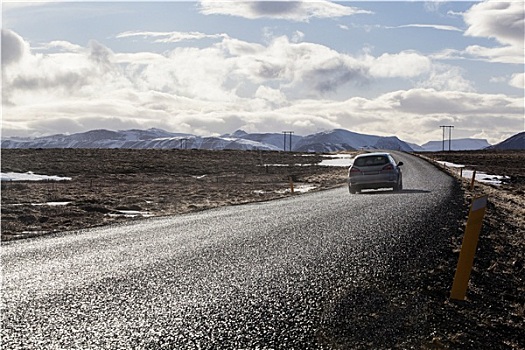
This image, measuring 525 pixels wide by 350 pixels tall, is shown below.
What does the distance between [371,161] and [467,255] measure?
1763 cm

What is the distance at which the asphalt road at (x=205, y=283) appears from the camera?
5.10m

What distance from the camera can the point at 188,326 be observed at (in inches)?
208

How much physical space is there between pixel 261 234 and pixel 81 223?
6.92m

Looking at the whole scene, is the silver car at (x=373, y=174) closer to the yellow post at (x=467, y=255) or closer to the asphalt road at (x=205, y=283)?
the asphalt road at (x=205, y=283)

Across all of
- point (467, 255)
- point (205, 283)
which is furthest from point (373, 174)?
point (205, 283)

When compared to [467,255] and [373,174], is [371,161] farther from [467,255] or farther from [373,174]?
[467,255]

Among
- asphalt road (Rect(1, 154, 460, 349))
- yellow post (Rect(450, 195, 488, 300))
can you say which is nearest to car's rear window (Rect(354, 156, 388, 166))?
asphalt road (Rect(1, 154, 460, 349))

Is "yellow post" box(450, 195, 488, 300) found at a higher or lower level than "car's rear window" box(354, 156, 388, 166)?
lower

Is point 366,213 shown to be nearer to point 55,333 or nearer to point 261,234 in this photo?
point 261,234

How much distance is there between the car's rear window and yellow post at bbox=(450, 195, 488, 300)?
1717cm

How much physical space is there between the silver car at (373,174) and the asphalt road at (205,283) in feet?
36.2

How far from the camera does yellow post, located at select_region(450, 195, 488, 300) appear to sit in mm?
6875

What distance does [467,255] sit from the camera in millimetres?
6996

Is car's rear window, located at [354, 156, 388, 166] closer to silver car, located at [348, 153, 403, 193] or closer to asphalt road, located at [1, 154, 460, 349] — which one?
silver car, located at [348, 153, 403, 193]
